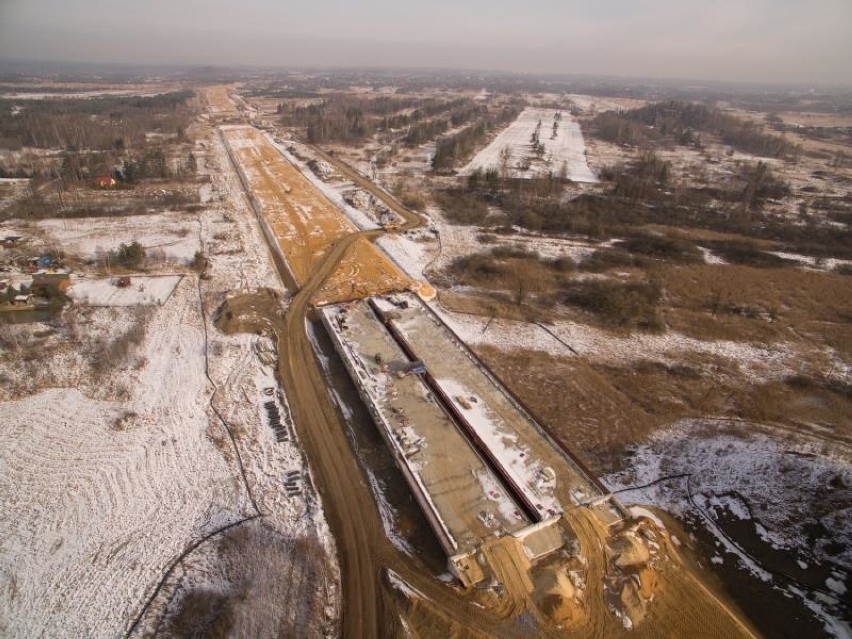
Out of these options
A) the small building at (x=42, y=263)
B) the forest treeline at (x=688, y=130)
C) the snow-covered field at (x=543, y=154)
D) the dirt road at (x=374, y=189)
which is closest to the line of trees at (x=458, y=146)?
the snow-covered field at (x=543, y=154)

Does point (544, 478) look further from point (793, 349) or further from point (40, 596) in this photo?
point (793, 349)

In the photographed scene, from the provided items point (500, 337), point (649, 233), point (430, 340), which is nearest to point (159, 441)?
point (430, 340)

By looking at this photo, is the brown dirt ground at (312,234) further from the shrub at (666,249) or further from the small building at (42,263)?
the shrub at (666,249)

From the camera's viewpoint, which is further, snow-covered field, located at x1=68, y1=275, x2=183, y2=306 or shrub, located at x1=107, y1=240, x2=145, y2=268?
shrub, located at x1=107, y1=240, x2=145, y2=268

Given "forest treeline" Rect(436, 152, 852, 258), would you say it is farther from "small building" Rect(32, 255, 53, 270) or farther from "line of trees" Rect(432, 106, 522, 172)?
"small building" Rect(32, 255, 53, 270)

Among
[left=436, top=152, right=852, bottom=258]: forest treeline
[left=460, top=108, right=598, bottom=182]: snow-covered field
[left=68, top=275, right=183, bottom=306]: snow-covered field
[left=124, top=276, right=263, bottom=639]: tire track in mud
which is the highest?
[left=460, top=108, right=598, bottom=182]: snow-covered field

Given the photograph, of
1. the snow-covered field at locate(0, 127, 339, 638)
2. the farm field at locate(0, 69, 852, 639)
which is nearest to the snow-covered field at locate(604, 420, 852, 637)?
the farm field at locate(0, 69, 852, 639)
